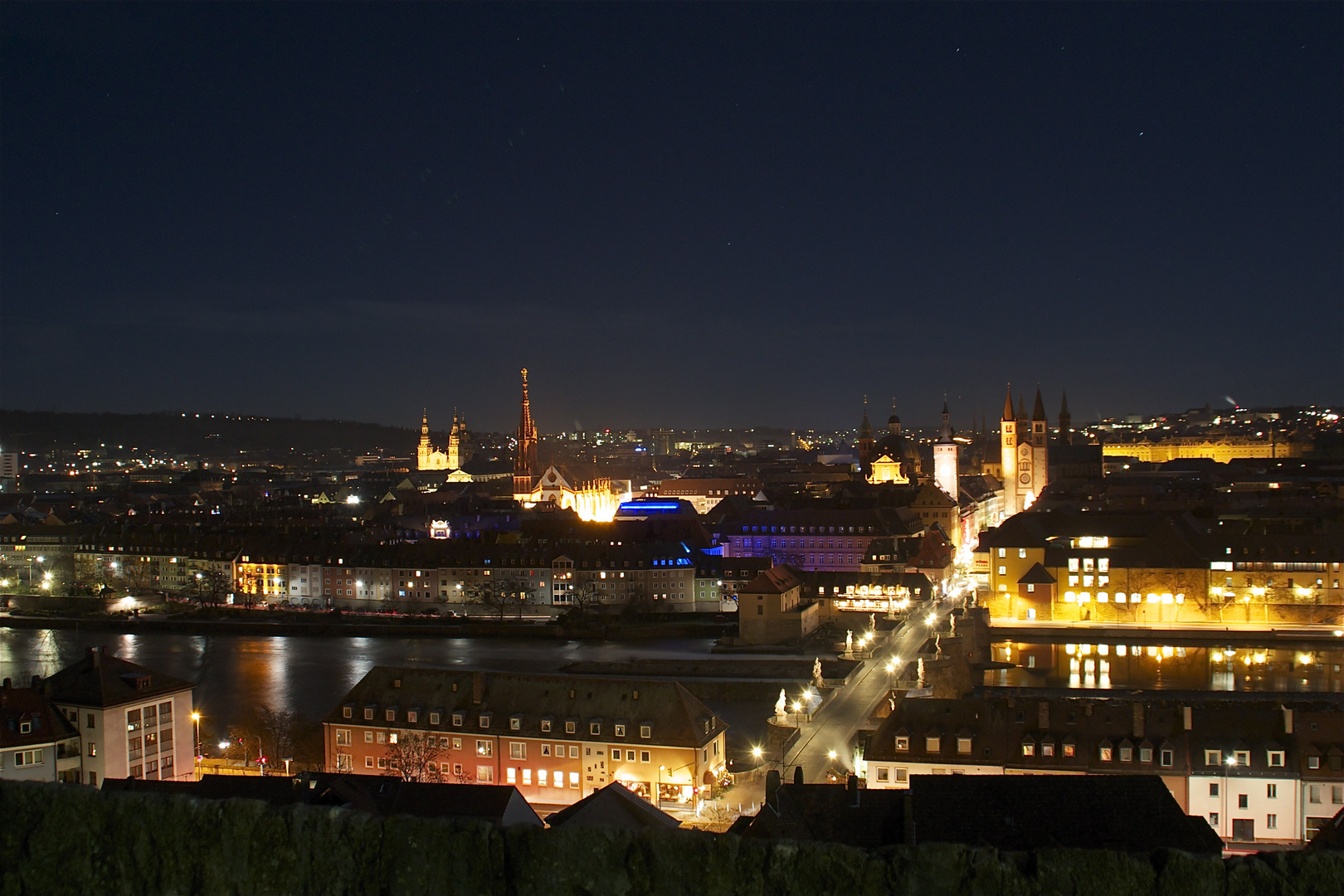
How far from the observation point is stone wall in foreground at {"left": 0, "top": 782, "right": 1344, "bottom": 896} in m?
4.32

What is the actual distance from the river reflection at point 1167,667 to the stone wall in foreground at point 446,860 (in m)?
→ 16.0

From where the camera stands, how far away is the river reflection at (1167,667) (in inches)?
819

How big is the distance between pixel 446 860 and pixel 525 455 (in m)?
50.9

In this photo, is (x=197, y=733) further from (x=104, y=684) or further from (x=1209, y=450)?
(x=1209, y=450)

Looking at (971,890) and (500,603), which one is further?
(500,603)

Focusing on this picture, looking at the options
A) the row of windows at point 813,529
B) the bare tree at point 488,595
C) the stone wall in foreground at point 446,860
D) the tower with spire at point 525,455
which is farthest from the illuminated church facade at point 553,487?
the stone wall in foreground at point 446,860

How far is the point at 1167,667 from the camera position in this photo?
22.6 m

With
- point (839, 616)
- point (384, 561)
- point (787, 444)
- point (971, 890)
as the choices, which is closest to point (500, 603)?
point (384, 561)

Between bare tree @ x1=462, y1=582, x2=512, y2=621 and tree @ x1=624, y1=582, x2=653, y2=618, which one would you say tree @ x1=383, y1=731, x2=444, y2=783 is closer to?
tree @ x1=624, y1=582, x2=653, y2=618

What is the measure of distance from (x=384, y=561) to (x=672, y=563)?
794 centimetres

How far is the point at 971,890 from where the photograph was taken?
4.31 meters

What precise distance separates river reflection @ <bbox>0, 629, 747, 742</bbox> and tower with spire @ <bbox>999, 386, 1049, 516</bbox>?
29506 mm

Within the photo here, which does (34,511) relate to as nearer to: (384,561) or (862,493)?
(384,561)

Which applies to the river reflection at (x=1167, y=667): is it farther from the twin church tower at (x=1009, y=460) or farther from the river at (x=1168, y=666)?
the twin church tower at (x=1009, y=460)
